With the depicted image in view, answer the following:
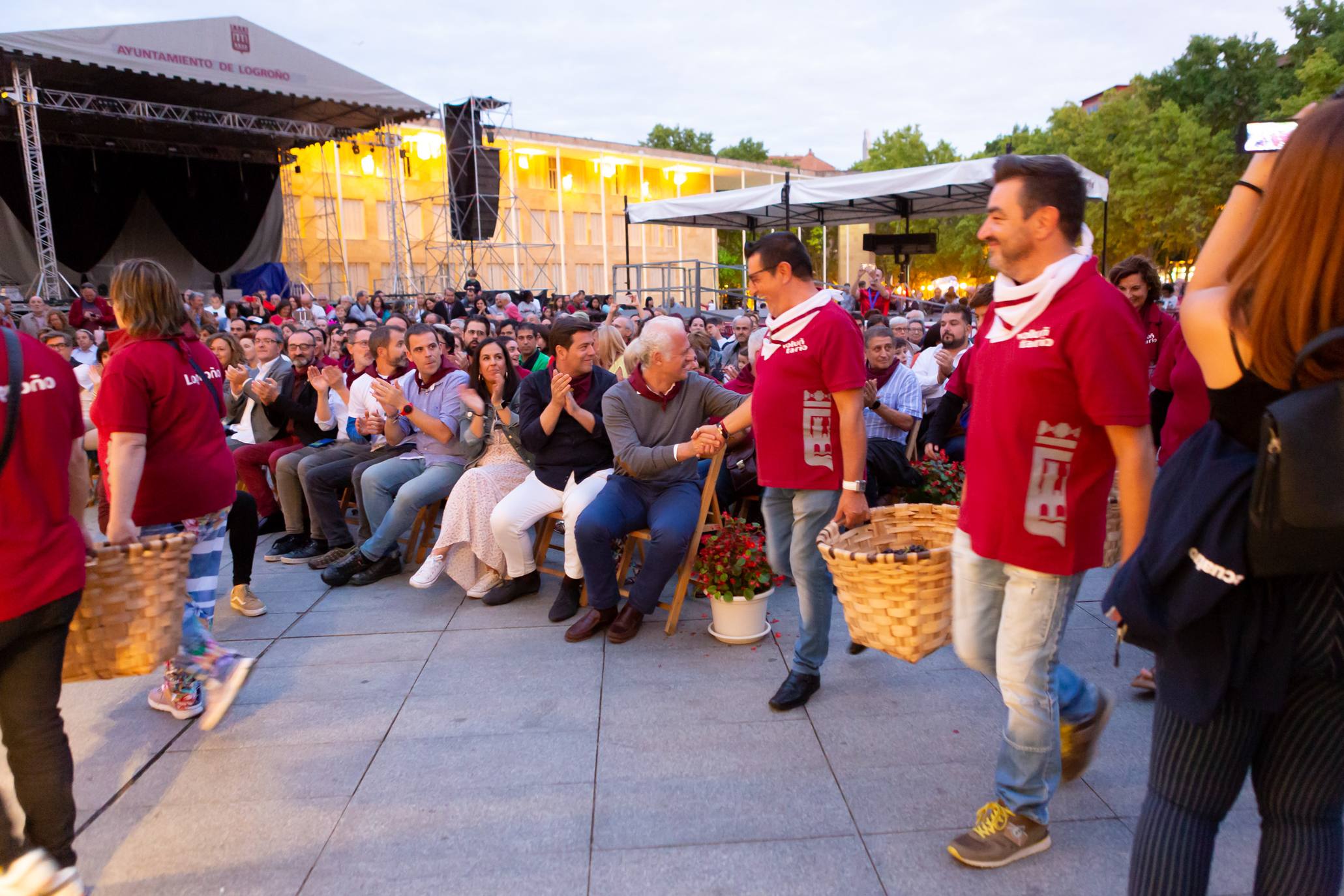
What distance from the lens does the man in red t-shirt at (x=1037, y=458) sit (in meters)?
2.06

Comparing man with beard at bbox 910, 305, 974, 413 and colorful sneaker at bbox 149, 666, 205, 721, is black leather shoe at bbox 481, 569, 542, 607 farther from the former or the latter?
man with beard at bbox 910, 305, 974, 413

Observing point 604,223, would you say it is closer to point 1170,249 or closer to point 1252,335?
point 1170,249

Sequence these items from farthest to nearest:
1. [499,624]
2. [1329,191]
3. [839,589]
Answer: [499,624], [839,589], [1329,191]

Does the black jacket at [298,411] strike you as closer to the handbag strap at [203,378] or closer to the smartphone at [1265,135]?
the handbag strap at [203,378]

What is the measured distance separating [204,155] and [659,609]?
66.9ft

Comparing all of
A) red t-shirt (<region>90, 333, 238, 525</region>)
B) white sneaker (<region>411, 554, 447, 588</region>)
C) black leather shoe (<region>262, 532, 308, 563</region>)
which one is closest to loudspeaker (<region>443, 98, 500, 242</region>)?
black leather shoe (<region>262, 532, 308, 563</region>)

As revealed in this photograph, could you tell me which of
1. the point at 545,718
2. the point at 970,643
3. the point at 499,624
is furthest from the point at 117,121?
the point at 970,643

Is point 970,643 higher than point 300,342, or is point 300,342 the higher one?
point 300,342

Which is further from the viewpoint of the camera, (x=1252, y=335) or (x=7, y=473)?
(x=7, y=473)

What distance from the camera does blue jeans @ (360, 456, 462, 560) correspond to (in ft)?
16.9

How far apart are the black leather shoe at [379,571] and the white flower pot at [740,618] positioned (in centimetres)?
226

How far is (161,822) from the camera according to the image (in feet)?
9.16

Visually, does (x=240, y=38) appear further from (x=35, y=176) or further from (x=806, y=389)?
(x=806, y=389)

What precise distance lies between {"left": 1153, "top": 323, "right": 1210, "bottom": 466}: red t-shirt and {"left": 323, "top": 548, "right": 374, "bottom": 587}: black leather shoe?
4247 millimetres
